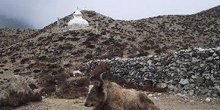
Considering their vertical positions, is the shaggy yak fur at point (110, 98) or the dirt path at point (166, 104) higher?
the shaggy yak fur at point (110, 98)

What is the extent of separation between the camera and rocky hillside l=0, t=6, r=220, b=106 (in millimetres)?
38781

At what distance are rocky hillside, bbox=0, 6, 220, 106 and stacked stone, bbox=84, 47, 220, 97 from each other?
389cm

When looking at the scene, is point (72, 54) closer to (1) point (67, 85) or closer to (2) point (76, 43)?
(2) point (76, 43)

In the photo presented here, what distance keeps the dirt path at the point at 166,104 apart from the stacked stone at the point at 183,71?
1079mm

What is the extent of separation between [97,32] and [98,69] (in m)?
28.9

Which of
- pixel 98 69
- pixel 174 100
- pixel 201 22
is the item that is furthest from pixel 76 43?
pixel 201 22

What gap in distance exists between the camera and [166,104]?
20.0 m

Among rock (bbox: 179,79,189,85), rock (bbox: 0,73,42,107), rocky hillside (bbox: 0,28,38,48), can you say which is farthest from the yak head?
rocky hillside (bbox: 0,28,38,48)

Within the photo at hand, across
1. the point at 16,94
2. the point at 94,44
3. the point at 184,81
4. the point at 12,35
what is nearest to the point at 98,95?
the point at 16,94

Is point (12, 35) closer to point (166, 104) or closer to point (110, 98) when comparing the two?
point (166, 104)

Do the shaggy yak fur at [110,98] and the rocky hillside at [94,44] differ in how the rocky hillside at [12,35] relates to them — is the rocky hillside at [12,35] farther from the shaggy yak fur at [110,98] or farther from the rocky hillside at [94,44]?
the shaggy yak fur at [110,98]

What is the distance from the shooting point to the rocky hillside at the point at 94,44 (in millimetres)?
38781

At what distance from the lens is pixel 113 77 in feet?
93.6

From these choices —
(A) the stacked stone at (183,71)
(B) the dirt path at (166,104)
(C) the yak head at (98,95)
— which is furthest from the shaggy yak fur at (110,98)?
(A) the stacked stone at (183,71)
